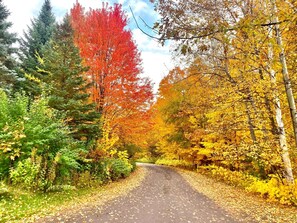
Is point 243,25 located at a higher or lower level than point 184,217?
higher

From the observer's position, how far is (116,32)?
536 inches

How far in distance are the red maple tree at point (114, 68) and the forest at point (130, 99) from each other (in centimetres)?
6

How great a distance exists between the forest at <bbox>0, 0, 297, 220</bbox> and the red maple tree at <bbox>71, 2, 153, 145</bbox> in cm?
6

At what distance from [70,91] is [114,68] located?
322cm

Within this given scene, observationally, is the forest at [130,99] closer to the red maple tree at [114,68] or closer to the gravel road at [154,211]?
the red maple tree at [114,68]

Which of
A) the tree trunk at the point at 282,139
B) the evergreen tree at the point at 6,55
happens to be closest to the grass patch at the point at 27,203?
the tree trunk at the point at 282,139

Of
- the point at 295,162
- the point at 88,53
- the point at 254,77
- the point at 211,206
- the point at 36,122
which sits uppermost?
the point at 88,53

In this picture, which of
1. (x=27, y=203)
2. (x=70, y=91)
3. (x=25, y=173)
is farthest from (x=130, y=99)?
(x=27, y=203)

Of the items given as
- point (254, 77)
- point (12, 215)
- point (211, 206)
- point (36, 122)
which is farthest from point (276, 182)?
point (36, 122)

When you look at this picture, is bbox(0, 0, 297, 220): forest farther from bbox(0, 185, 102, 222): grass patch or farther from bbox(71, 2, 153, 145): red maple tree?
bbox(0, 185, 102, 222): grass patch

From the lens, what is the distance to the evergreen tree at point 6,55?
551 inches

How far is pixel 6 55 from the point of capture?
48.1 ft

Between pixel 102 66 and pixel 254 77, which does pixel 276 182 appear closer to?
pixel 254 77

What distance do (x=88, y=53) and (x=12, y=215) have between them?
384 inches
